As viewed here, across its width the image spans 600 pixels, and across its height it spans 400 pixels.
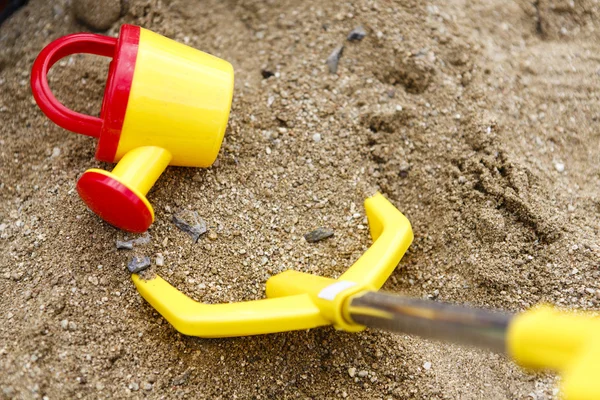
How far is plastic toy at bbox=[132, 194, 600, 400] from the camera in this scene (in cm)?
60

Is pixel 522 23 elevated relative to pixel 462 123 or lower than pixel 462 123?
elevated

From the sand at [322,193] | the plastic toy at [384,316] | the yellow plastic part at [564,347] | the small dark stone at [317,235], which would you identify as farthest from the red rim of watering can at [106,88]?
the yellow plastic part at [564,347]

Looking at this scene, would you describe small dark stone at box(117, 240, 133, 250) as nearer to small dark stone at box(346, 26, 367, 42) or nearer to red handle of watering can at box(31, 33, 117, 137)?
red handle of watering can at box(31, 33, 117, 137)

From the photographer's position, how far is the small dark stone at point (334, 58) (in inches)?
47.9

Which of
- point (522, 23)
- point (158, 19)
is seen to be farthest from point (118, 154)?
point (522, 23)

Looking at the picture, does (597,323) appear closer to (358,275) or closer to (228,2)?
(358,275)

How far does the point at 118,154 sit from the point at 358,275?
1.34 ft

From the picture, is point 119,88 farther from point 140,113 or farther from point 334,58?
point 334,58

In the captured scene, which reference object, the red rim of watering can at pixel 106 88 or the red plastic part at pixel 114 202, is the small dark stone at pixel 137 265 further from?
the red rim of watering can at pixel 106 88

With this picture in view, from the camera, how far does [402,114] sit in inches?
46.2

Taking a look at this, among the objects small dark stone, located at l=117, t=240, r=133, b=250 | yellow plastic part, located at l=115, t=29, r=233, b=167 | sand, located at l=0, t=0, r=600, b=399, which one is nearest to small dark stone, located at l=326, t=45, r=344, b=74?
sand, located at l=0, t=0, r=600, b=399

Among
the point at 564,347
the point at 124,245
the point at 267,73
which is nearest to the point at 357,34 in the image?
the point at 267,73

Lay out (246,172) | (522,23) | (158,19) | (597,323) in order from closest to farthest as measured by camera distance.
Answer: (597,323) < (246,172) < (158,19) < (522,23)

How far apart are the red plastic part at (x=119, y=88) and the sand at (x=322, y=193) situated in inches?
5.6
